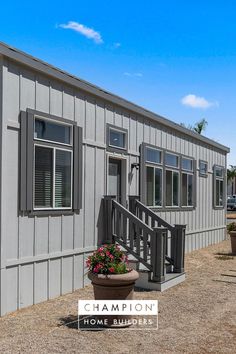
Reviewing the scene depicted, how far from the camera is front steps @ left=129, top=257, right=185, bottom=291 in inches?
293

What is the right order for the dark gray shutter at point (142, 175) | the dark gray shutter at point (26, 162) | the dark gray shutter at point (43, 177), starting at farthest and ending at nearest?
1. the dark gray shutter at point (142, 175)
2. the dark gray shutter at point (43, 177)
3. the dark gray shutter at point (26, 162)

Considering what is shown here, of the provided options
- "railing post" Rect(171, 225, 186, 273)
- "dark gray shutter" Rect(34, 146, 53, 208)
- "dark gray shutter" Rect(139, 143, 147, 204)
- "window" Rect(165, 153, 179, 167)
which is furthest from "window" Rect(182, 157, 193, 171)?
"dark gray shutter" Rect(34, 146, 53, 208)

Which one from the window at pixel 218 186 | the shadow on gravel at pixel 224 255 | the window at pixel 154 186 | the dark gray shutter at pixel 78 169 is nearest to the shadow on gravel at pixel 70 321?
the dark gray shutter at pixel 78 169

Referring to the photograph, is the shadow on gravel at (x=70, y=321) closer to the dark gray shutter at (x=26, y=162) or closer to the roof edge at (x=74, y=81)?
the dark gray shutter at (x=26, y=162)

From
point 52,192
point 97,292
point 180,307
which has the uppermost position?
point 52,192

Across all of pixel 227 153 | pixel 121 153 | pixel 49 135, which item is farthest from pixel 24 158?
pixel 227 153

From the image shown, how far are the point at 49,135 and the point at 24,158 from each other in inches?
31.4

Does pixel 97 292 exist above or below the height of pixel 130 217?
below

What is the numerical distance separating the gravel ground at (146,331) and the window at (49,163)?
5.15ft

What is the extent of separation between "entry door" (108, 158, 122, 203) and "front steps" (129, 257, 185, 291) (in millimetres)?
1570

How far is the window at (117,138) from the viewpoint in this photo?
27.9 ft

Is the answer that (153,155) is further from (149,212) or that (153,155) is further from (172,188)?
(149,212)

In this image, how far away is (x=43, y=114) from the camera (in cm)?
655

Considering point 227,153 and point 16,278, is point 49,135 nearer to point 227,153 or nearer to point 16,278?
point 16,278
